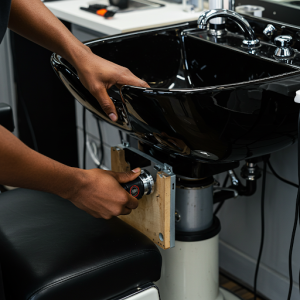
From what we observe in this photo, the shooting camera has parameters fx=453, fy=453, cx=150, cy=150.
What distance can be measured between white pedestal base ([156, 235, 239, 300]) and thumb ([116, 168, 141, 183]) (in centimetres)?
29

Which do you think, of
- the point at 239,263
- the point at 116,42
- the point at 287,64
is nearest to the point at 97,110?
the point at 116,42

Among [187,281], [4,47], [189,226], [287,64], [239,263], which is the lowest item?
[239,263]

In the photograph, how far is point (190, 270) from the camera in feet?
3.98

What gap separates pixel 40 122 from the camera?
229 cm

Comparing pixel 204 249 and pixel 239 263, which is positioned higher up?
pixel 204 249

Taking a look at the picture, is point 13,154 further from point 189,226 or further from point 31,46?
point 31,46

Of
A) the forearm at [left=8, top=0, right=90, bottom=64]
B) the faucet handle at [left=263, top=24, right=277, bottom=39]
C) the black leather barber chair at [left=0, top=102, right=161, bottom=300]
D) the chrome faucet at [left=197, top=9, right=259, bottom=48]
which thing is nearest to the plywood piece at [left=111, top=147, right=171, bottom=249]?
the black leather barber chair at [left=0, top=102, right=161, bottom=300]

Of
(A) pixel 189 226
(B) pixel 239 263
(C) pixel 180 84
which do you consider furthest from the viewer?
(B) pixel 239 263

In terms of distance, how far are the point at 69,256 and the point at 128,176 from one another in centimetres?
21

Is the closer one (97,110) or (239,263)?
(97,110)

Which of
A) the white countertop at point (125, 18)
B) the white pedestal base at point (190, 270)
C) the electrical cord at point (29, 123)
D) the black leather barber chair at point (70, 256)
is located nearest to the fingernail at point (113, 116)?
the black leather barber chair at point (70, 256)

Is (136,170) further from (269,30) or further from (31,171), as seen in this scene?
(269,30)

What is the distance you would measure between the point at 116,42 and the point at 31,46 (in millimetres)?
1018

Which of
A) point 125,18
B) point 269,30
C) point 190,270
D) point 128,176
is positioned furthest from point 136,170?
point 125,18
